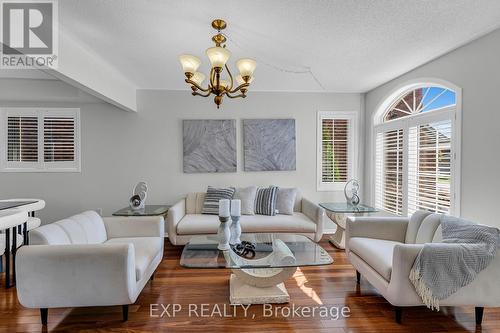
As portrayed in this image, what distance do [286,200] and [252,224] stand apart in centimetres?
78

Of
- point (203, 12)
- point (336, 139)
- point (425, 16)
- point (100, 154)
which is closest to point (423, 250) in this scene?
point (425, 16)

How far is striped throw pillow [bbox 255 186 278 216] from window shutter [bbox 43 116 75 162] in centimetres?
305

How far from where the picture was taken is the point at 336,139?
455 centimetres

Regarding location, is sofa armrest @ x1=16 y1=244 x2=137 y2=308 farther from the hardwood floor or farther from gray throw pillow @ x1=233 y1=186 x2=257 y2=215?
gray throw pillow @ x1=233 y1=186 x2=257 y2=215

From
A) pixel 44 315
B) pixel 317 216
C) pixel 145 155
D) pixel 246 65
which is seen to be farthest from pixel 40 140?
pixel 317 216

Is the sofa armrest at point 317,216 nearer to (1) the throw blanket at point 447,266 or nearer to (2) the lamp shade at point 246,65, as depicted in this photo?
(1) the throw blanket at point 447,266

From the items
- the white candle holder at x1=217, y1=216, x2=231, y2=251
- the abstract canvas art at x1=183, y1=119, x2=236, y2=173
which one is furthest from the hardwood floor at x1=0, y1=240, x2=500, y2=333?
the abstract canvas art at x1=183, y1=119, x2=236, y2=173

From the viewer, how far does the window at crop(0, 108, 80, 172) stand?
4.16 metres

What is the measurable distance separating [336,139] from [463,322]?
3.00 m

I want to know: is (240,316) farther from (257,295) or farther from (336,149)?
(336,149)

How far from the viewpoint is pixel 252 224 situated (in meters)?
3.49

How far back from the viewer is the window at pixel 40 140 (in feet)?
13.6

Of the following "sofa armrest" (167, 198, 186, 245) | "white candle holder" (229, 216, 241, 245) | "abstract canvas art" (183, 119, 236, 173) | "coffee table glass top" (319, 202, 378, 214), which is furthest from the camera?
"abstract canvas art" (183, 119, 236, 173)

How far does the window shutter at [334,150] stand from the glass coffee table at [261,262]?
2.14 m
